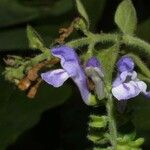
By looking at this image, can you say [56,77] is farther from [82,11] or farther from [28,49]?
[28,49]

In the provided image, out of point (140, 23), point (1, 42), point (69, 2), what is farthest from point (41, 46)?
point (140, 23)

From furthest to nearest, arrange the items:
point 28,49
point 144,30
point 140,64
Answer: point 144,30
point 28,49
point 140,64

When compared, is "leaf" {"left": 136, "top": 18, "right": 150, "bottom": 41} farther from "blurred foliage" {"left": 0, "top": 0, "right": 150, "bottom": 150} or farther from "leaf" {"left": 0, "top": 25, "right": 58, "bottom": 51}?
"leaf" {"left": 0, "top": 25, "right": 58, "bottom": 51}

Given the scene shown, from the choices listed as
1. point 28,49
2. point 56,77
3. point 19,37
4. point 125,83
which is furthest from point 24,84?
point 19,37

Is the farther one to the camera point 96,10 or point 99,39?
point 96,10

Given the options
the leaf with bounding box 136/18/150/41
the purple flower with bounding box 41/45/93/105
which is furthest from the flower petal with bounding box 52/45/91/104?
the leaf with bounding box 136/18/150/41

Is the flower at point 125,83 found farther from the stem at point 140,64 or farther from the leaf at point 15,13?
the leaf at point 15,13

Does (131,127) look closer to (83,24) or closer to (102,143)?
(102,143)
